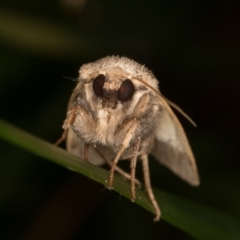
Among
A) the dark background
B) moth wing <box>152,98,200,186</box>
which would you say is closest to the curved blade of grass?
moth wing <box>152,98,200,186</box>

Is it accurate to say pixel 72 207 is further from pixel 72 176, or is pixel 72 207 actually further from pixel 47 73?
pixel 47 73

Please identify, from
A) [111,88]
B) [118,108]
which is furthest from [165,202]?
[111,88]

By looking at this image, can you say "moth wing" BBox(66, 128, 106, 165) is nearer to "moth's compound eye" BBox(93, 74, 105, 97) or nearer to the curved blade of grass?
the curved blade of grass

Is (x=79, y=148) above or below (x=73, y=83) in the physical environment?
above

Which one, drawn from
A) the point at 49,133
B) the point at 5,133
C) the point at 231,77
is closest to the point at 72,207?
the point at 49,133

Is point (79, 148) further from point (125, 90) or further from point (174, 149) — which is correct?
point (125, 90)
